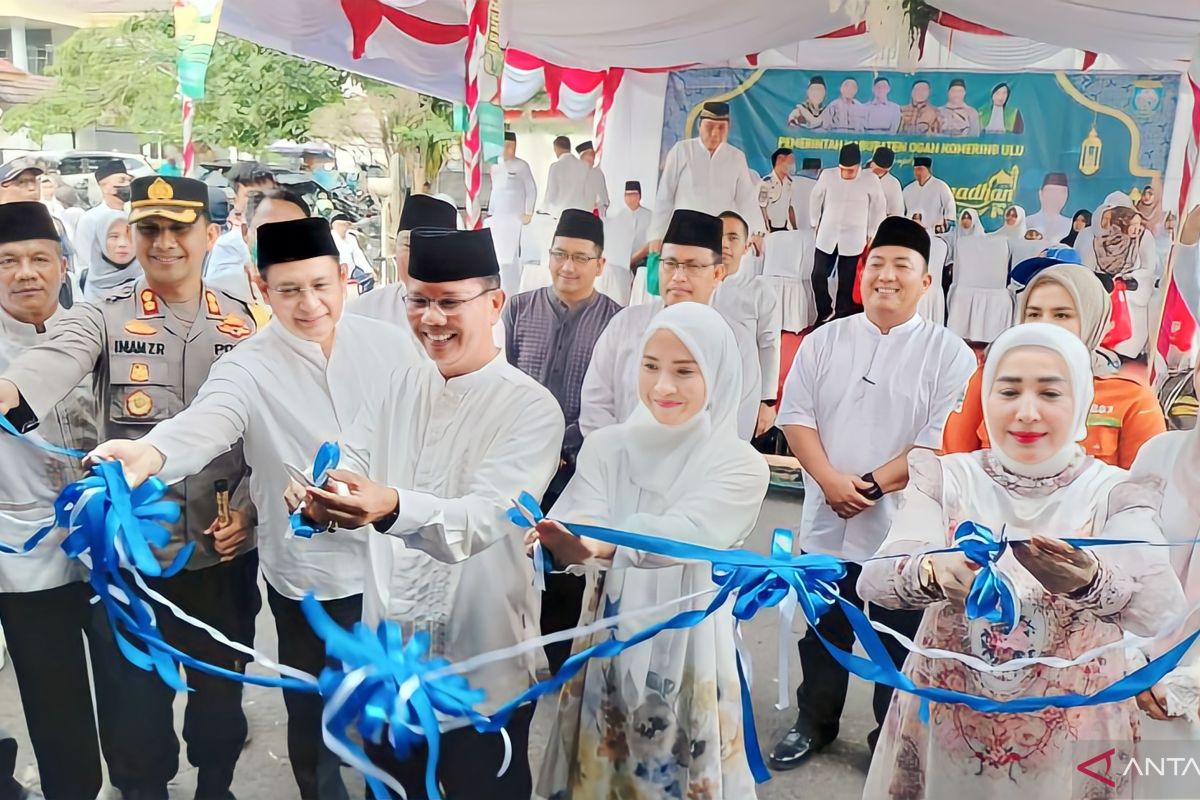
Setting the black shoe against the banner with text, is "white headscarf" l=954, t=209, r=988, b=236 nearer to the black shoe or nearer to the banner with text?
the banner with text

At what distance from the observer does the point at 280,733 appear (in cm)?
190

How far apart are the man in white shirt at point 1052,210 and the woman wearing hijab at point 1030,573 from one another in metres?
0.15

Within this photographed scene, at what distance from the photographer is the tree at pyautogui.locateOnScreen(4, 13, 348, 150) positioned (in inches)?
67.9

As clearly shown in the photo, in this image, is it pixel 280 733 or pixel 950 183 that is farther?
Answer: pixel 280 733

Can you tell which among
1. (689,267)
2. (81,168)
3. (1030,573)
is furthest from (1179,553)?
(81,168)

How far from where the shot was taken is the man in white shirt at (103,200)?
5.73ft

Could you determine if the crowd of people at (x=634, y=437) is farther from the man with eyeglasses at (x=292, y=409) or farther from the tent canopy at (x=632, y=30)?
the tent canopy at (x=632, y=30)

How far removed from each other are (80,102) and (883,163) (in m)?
1.50

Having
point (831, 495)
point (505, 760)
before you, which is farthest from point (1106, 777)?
point (505, 760)

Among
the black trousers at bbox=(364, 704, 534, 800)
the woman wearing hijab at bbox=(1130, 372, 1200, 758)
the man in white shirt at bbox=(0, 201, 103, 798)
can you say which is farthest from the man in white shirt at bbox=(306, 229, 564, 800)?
the woman wearing hijab at bbox=(1130, 372, 1200, 758)

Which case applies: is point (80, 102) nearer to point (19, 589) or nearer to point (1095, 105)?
point (19, 589)

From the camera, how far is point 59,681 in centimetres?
199

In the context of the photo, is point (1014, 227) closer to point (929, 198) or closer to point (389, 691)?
point (929, 198)

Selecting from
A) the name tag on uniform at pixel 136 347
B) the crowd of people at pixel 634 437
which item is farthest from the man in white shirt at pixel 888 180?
the name tag on uniform at pixel 136 347
